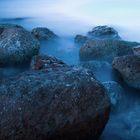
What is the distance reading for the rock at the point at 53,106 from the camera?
3.61 meters

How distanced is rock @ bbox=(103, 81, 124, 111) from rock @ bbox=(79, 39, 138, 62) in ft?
5.82

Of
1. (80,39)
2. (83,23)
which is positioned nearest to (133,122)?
(80,39)

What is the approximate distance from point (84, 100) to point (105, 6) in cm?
938

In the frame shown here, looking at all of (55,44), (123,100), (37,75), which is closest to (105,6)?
(55,44)

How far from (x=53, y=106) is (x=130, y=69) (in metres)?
2.20

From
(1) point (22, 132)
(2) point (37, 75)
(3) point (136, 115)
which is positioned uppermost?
(2) point (37, 75)

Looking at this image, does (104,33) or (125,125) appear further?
(104,33)

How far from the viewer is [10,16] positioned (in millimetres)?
11609

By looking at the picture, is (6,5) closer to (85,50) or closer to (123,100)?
(85,50)

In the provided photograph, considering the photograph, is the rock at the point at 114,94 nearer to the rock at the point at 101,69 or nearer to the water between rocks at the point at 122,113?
the water between rocks at the point at 122,113

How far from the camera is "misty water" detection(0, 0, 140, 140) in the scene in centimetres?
475

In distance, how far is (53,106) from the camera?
3742 mm

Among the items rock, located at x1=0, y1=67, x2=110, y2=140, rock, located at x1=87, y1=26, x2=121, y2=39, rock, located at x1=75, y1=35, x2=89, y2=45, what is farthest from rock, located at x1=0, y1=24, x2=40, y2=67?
rock, located at x1=87, y1=26, x2=121, y2=39

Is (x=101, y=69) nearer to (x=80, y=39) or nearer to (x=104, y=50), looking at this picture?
(x=104, y=50)
